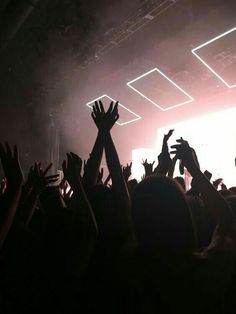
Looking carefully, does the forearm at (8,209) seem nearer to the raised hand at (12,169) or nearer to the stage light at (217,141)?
the raised hand at (12,169)

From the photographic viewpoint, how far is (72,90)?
782cm

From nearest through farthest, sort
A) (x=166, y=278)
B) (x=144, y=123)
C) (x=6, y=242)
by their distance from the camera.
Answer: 1. (x=166, y=278)
2. (x=6, y=242)
3. (x=144, y=123)

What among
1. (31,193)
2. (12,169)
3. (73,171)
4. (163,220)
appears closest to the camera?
(163,220)

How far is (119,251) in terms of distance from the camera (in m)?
1.18

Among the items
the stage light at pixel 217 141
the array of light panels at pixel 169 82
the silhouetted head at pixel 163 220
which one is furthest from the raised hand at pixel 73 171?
the stage light at pixel 217 141

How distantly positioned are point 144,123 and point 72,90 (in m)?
2.04

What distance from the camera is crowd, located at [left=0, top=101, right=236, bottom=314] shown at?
99 cm

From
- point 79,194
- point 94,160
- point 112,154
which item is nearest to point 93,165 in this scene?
point 94,160

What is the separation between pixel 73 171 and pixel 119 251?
1.37 feet

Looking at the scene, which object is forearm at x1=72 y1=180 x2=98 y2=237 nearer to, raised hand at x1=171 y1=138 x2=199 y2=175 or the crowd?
the crowd

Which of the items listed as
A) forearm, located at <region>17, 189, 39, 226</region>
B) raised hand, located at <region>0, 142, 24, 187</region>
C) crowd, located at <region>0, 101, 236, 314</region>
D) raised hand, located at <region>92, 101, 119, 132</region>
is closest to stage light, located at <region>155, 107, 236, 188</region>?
raised hand, located at <region>92, 101, 119, 132</region>

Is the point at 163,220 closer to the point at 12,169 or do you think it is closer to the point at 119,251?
the point at 119,251

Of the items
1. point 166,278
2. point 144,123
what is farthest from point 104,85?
point 166,278

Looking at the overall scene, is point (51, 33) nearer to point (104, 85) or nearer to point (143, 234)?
point (104, 85)
